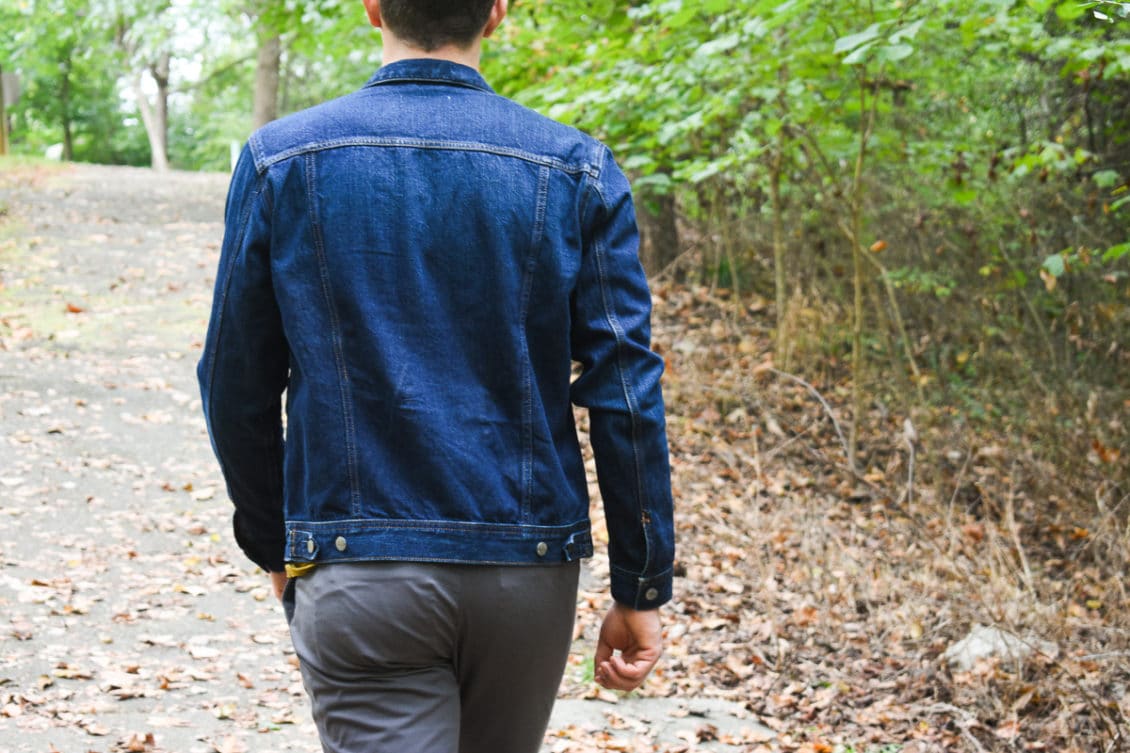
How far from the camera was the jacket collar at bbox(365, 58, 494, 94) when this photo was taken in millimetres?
1895

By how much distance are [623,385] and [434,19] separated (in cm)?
68

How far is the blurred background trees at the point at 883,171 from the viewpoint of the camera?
7012 mm

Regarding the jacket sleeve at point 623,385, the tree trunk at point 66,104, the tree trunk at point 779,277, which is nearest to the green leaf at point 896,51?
the jacket sleeve at point 623,385

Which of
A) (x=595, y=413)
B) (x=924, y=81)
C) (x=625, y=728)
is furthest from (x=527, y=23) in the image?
(x=595, y=413)

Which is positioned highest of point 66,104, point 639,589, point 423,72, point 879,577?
point 423,72

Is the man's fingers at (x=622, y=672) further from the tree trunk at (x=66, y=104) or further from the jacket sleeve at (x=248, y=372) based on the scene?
the tree trunk at (x=66, y=104)

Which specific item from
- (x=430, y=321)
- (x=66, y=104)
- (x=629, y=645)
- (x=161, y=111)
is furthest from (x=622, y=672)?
(x=66, y=104)

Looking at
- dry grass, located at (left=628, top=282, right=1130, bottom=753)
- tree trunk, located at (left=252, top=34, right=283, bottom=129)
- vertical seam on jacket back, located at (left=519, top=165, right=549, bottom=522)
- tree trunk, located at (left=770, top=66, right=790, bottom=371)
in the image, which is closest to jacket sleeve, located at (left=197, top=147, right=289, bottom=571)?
vertical seam on jacket back, located at (left=519, top=165, right=549, bottom=522)

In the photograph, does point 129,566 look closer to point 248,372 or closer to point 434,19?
point 248,372

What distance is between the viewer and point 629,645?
2.06 metres

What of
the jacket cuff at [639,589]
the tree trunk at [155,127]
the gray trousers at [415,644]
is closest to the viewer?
the gray trousers at [415,644]

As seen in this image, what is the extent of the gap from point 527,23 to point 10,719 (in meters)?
6.91

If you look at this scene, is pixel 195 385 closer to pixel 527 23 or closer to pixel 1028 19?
pixel 527 23

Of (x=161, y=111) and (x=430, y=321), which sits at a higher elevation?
(x=430, y=321)
